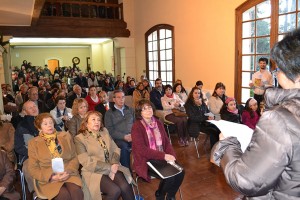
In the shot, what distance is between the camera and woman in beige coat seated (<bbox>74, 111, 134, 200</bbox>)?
2.57 m

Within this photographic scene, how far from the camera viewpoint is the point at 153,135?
10.0ft

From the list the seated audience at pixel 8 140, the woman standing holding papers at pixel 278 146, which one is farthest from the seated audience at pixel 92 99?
the woman standing holding papers at pixel 278 146

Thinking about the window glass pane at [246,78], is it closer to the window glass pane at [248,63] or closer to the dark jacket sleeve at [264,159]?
the window glass pane at [248,63]

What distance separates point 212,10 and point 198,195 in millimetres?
5304

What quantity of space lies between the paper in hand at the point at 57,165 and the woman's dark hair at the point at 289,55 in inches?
82.8

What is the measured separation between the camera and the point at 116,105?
395cm

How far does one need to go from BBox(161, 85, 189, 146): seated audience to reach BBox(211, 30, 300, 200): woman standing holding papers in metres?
3.97

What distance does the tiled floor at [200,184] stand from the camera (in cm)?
312

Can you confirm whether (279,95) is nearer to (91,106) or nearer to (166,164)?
(166,164)

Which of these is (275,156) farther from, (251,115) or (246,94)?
(246,94)

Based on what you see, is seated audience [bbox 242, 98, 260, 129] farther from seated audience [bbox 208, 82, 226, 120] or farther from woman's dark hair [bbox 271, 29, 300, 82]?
woman's dark hair [bbox 271, 29, 300, 82]

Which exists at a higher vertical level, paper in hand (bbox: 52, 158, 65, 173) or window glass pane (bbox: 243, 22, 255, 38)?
window glass pane (bbox: 243, 22, 255, 38)

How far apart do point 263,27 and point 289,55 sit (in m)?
5.58

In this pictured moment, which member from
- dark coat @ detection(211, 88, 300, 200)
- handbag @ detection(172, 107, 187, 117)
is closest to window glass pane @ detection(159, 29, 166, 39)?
handbag @ detection(172, 107, 187, 117)
